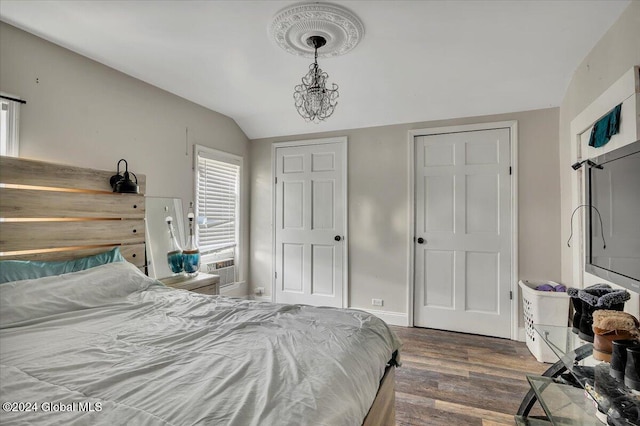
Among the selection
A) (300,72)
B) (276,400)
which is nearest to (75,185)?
(300,72)

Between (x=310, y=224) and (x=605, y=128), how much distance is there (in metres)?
2.87

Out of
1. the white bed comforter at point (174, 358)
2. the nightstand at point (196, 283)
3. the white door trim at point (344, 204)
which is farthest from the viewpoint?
the white door trim at point (344, 204)

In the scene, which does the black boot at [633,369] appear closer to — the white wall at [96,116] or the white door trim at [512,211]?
the white door trim at [512,211]

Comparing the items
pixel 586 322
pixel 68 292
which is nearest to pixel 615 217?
pixel 586 322

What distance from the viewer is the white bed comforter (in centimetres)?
89

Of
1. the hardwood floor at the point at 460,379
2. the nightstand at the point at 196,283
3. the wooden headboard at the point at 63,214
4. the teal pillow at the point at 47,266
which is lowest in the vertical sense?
the hardwood floor at the point at 460,379

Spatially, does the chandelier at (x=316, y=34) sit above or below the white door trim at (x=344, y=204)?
above

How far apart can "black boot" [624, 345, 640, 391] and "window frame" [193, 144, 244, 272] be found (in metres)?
3.44

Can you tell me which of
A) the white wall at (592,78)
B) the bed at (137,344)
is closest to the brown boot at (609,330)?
the white wall at (592,78)

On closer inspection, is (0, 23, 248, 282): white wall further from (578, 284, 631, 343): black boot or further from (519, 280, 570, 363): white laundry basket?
(519, 280, 570, 363): white laundry basket

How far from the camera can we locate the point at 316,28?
6.70ft

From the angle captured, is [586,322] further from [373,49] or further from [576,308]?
[373,49]

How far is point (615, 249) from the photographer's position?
1358 millimetres

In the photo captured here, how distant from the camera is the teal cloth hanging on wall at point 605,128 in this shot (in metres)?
1.86
